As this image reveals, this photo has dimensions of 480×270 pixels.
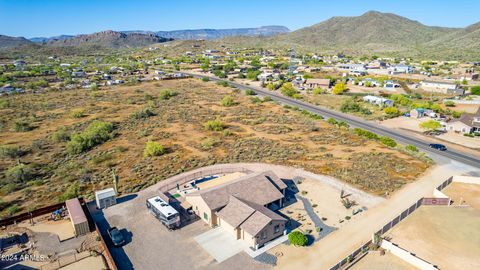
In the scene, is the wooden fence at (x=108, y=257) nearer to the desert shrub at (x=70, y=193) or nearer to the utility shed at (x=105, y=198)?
the utility shed at (x=105, y=198)

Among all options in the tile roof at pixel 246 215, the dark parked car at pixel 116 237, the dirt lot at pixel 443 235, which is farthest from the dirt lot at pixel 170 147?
the tile roof at pixel 246 215

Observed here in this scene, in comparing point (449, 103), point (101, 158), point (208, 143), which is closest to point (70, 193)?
point (101, 158)

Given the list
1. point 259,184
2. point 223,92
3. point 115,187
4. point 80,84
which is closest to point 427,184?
point 259,184

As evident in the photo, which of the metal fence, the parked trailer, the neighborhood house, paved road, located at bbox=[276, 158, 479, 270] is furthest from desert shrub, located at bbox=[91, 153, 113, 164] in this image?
the neighborhood house

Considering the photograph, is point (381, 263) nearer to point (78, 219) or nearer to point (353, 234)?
point (353, 234)

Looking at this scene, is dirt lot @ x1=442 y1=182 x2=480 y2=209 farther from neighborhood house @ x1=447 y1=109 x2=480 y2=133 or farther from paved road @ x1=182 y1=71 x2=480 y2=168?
neighborhood house @ x1=447 y1=109 x2=480 y2=133
